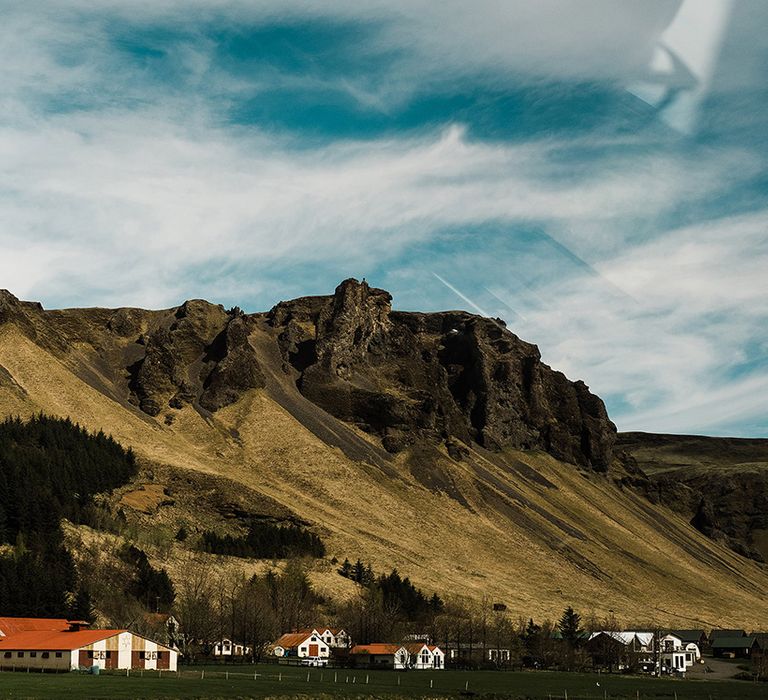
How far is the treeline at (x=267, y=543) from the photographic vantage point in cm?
17825

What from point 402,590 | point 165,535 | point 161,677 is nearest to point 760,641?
point 402,590

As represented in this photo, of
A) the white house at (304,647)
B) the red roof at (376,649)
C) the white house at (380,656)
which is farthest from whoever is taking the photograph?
the white house at (304,647)

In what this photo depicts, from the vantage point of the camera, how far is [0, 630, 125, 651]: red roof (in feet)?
309

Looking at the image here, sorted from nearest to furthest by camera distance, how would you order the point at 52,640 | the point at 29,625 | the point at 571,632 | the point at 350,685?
1. the point at 350,685
2. the point at 52,640
3. the point at 29,625
4. the point at 571,632

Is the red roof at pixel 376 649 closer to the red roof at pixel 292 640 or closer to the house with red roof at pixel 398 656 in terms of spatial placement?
the house with red roof at pixel 398 656

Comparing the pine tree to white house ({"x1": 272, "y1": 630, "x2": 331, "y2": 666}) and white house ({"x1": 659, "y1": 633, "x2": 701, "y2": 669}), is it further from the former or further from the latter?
white house ({"x1": 272, "y1": 630, "x2": 331, "y2": 666})

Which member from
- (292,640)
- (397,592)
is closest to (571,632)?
(397,592)

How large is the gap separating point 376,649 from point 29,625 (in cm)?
4041

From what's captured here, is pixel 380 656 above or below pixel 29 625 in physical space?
below

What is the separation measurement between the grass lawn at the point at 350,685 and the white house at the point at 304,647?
14370mm

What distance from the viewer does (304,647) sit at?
129500 millimetres

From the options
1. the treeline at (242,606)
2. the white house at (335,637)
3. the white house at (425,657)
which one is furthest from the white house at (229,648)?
the white house at (425,657)

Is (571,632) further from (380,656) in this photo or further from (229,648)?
(229,648)

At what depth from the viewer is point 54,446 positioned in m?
196
